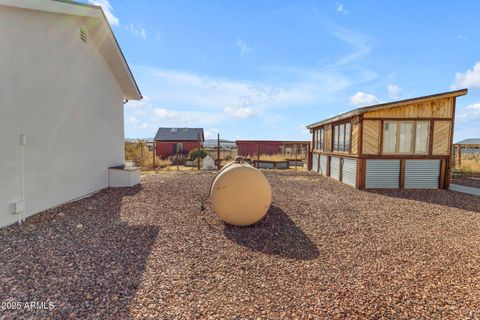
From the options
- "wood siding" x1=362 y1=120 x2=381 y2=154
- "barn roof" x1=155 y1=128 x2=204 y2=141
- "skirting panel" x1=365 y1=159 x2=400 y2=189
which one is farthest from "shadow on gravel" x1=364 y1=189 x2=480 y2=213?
"barn roof" x1=155 y1=128 x2=204 y2=141

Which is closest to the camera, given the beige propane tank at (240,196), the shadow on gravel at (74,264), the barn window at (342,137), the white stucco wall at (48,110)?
the shadow on gravel at (74,264)

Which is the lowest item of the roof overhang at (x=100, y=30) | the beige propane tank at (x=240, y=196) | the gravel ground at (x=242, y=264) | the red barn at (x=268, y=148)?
the gravel ground at (x=242, y=264)

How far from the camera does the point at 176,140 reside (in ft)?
91.9

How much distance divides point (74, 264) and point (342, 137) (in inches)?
429

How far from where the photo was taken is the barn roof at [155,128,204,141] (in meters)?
28.5

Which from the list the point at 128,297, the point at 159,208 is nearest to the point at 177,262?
the point at 128,297

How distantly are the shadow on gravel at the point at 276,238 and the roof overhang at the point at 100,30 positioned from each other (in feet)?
19.5

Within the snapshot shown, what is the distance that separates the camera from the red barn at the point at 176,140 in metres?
26.1

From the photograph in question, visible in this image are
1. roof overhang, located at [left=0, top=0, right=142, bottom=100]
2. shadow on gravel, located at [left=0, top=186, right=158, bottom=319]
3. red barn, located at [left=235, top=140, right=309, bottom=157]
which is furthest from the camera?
red barn, located at [left=235, top=140, right=309, bottom=157]

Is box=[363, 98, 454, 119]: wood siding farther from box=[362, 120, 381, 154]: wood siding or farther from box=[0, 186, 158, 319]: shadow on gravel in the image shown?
box=[0, 186, 158, 319]: shadow on gravel

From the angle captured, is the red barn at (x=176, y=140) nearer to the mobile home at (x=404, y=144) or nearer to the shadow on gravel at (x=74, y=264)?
the mobile home at (x=404, y=144)

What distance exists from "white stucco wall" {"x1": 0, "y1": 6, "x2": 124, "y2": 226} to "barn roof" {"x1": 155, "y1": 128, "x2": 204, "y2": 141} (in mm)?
19871

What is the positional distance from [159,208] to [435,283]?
5542 mm

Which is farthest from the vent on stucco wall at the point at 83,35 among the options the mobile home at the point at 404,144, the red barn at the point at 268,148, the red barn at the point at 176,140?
the red barn at the point at 176,140
